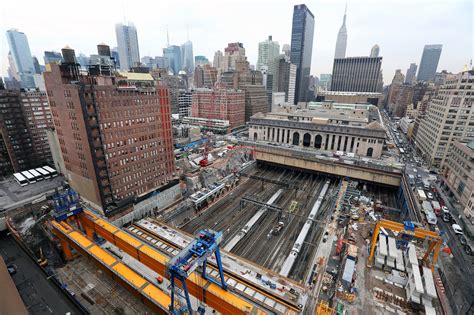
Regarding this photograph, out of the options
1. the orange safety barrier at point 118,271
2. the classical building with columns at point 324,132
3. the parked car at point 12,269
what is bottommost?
the parked car at point 12,269

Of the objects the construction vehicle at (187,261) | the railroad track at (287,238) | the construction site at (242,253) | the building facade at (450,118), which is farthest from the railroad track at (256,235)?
the building facade at (450,118)

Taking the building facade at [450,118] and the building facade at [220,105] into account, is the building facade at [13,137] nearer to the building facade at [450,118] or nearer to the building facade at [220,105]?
the building facade at [220,105]

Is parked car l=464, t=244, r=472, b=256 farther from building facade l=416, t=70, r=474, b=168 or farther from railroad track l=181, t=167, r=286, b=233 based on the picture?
railroad track l=181, t=167, r=286, b=233

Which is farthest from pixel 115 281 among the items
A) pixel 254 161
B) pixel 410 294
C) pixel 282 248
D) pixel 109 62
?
pixel 254 161

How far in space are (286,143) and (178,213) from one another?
268 ft

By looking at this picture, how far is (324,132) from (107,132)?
327 ft

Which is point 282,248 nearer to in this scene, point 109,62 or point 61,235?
point 61,235

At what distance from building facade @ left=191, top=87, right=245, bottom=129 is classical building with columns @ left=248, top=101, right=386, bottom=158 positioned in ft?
119

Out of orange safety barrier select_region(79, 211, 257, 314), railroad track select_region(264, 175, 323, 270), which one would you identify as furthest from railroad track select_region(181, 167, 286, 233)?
orange safety barrier select_region(79, 211, 257, 314)

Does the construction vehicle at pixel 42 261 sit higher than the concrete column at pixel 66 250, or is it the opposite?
the concrete column at pixel 66 250

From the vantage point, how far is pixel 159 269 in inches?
1683

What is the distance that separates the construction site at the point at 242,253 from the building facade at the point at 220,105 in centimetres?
8862

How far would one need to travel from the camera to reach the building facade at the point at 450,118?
82.4 meters

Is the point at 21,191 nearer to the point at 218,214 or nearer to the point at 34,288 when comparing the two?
the point at 34,288
